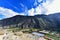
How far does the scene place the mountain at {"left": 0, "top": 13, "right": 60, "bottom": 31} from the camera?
4.12ft

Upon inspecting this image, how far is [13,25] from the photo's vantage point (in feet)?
4.12

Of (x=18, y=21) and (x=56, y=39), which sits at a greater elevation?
(x=18, y=21)

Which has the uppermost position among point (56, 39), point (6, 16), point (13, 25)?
point (6, 16)

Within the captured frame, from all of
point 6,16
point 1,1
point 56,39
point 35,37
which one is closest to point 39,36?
point 35,37

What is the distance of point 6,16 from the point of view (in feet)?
4.14

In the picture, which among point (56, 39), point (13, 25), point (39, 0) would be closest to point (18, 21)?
point (13, 25)

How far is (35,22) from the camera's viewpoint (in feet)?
4.19

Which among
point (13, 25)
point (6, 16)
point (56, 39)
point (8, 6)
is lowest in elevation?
point (56, 39)

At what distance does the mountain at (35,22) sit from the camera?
1257 mm

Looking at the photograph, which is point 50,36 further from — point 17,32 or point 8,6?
point 8,6

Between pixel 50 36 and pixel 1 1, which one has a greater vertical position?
pixel 1 1

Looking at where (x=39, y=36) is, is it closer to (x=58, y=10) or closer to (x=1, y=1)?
(x=58, y=10)

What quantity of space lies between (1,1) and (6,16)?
0.17 metres

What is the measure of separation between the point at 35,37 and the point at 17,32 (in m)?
0.20
